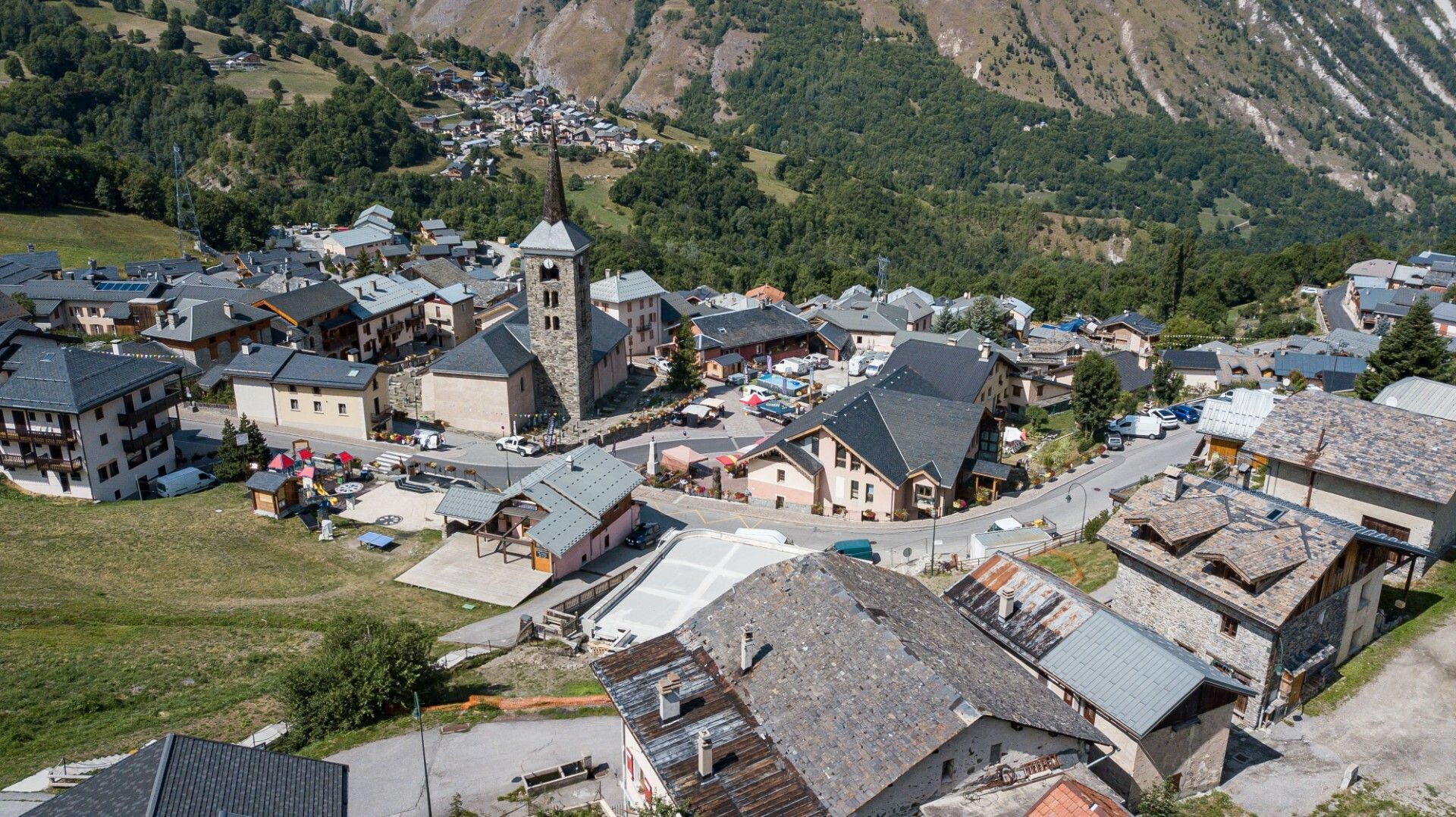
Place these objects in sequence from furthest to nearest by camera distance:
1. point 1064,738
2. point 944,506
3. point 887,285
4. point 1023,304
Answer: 1. point 887,285
2. point 1023,304
3. point 944,506
4. point 1064,738

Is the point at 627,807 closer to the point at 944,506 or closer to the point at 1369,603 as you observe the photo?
the point at 1369,603

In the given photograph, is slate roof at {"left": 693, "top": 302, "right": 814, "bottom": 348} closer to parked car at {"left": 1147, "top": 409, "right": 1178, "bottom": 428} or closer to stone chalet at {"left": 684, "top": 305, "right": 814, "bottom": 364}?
stone chalet at {"left": 684, "top": 305, "right": 814, "bottom": 364}

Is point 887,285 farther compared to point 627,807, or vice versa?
point 887,285

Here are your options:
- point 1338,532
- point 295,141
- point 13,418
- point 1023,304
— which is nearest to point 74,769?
point 13,418

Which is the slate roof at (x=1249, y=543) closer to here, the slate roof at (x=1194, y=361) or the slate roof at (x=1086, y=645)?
the slate roof at (x=1086, y=645)

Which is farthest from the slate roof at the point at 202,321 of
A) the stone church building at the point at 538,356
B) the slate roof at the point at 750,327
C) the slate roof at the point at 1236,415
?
the slate roof at the point at 1236,415
